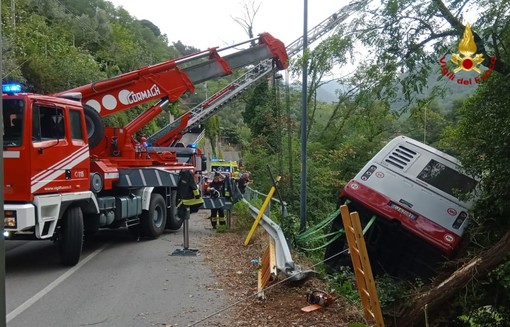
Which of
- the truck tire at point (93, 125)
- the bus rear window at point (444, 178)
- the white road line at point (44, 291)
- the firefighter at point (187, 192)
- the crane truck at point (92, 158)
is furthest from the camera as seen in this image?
the truck tire at point (93, 125)

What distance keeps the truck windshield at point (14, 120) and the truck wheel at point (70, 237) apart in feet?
5.30

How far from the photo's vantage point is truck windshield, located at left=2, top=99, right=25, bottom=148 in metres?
8.17

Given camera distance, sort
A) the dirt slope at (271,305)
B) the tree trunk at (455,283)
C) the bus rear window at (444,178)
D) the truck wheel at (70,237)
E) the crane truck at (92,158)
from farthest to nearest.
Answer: the truck wheel at (70,237) → the bus rear window at (444,178) → the crane truck at (92,158) → the dirt slope at (271,305) → the tree trunk at (455,283)

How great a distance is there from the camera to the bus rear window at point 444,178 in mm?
8398

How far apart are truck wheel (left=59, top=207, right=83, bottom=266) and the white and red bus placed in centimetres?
435

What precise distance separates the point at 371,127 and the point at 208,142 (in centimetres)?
4753

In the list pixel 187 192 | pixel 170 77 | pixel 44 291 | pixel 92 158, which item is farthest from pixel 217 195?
pixel 44 291

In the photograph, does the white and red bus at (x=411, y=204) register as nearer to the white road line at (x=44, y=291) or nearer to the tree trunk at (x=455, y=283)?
the tree trunk at (x=455, y=283)

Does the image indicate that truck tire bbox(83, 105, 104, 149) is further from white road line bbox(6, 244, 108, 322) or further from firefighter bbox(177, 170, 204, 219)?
white road line bbox(6, 244, 108, 322)

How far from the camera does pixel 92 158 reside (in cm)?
1100

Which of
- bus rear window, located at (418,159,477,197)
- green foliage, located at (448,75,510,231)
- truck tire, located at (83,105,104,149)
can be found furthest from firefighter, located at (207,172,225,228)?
green foliage, located at (448,75,510,231)

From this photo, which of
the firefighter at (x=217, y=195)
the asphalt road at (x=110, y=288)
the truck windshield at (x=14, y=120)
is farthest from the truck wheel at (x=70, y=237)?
the firefighter at (x=217, y=195)

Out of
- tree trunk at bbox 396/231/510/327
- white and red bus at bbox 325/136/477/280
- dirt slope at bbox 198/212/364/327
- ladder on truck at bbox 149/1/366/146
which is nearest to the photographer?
tree trunk at bbox 396/231/510/327

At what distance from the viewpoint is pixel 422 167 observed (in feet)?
28.6
